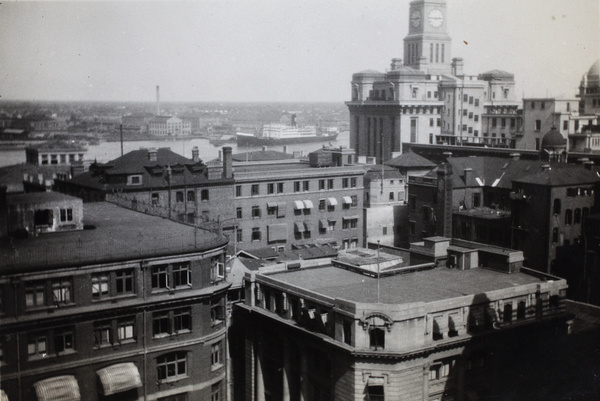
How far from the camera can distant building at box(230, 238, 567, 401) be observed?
3853cm

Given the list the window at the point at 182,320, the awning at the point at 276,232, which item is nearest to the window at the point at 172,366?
the window at the point at 182,320

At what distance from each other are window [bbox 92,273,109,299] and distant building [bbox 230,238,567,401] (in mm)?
11490

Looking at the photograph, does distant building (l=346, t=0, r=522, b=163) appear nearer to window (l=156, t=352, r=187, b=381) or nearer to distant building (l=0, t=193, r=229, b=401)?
distant building (l=0, t=193, r=229, b=401)

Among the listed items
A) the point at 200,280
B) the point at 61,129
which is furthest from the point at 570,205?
the point at 61,129

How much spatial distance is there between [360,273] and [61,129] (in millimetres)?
31149

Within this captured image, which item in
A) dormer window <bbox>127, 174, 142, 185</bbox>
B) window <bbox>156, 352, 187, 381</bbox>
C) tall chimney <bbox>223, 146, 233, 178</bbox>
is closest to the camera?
window <bbox>156, 352, 187, 381</bbox>

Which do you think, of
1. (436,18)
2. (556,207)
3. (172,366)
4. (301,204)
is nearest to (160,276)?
(172,366)

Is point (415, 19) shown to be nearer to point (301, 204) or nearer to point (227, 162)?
point (301, 204)

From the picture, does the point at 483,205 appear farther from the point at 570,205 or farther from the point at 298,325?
the point at 298,325

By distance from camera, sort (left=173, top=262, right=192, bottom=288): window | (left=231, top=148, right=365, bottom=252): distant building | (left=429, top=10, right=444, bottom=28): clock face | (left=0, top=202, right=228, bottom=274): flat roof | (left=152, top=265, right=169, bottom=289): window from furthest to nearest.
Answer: (left=429, top=10, right=444, bottom=28): clock face, (left=231, top=148, right=365, bottom=252): distant building, (left=173, top=262, right=192, bottom=288): window, (left=152, top=265, right=169, bottom=289): window, (left=0, top=202, right=228, bottom=274): flat roof

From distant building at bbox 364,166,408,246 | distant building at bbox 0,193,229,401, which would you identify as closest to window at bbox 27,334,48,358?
distant building at bbox 0,193,229,401

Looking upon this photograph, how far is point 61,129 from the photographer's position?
63.2m

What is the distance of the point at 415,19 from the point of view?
399 feet

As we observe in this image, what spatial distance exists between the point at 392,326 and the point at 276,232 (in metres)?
31.9
